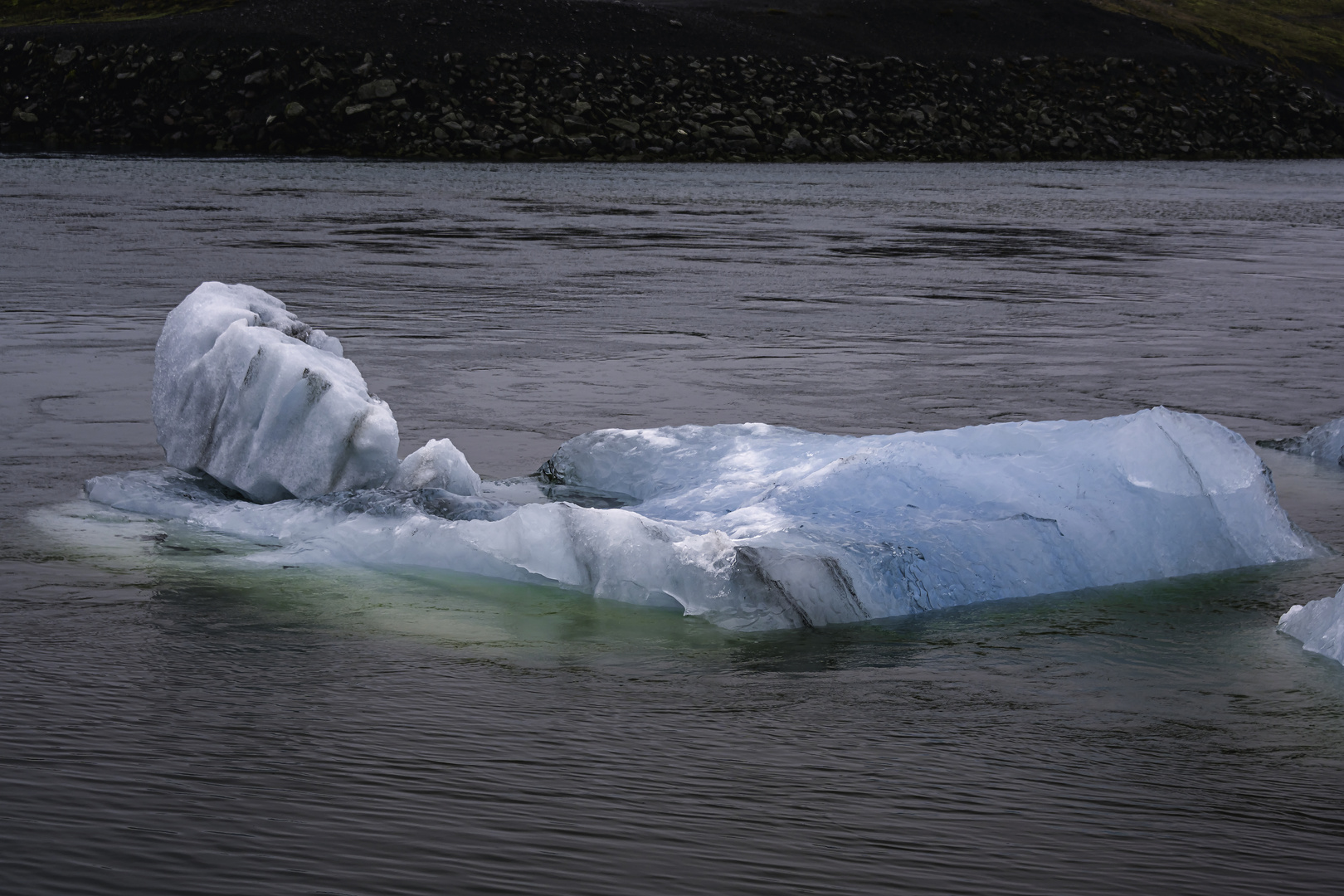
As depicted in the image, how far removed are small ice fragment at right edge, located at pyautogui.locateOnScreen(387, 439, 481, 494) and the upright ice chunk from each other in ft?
0.23

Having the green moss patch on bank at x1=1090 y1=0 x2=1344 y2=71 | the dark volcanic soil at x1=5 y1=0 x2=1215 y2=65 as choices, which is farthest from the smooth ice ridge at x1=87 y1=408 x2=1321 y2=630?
the green moss patch on bank at x1=1090 y1=0 x2=1344 y2=71

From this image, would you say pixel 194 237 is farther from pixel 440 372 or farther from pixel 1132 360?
pixel 1132 360

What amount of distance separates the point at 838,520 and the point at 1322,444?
320 cm

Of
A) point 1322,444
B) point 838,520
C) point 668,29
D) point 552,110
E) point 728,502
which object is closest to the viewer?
point 838,520

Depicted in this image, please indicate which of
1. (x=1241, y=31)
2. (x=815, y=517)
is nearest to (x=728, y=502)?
(x=815, y=517)

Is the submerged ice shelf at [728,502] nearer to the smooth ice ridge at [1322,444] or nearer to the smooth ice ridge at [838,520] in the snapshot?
the smooth ice ridge at [838,520]

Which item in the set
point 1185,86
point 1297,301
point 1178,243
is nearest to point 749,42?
point 1185,86

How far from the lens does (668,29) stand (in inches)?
2088

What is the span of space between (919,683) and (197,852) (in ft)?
6.73

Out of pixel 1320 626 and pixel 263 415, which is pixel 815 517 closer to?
pixel 1320 626

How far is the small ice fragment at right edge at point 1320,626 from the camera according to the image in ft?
15.5

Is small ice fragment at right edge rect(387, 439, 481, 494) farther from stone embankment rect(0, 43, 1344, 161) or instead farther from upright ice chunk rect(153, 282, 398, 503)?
stone embankment rect(0, 43, 1344, 161)

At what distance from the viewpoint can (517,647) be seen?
4699mm

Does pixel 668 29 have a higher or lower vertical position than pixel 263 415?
higher
